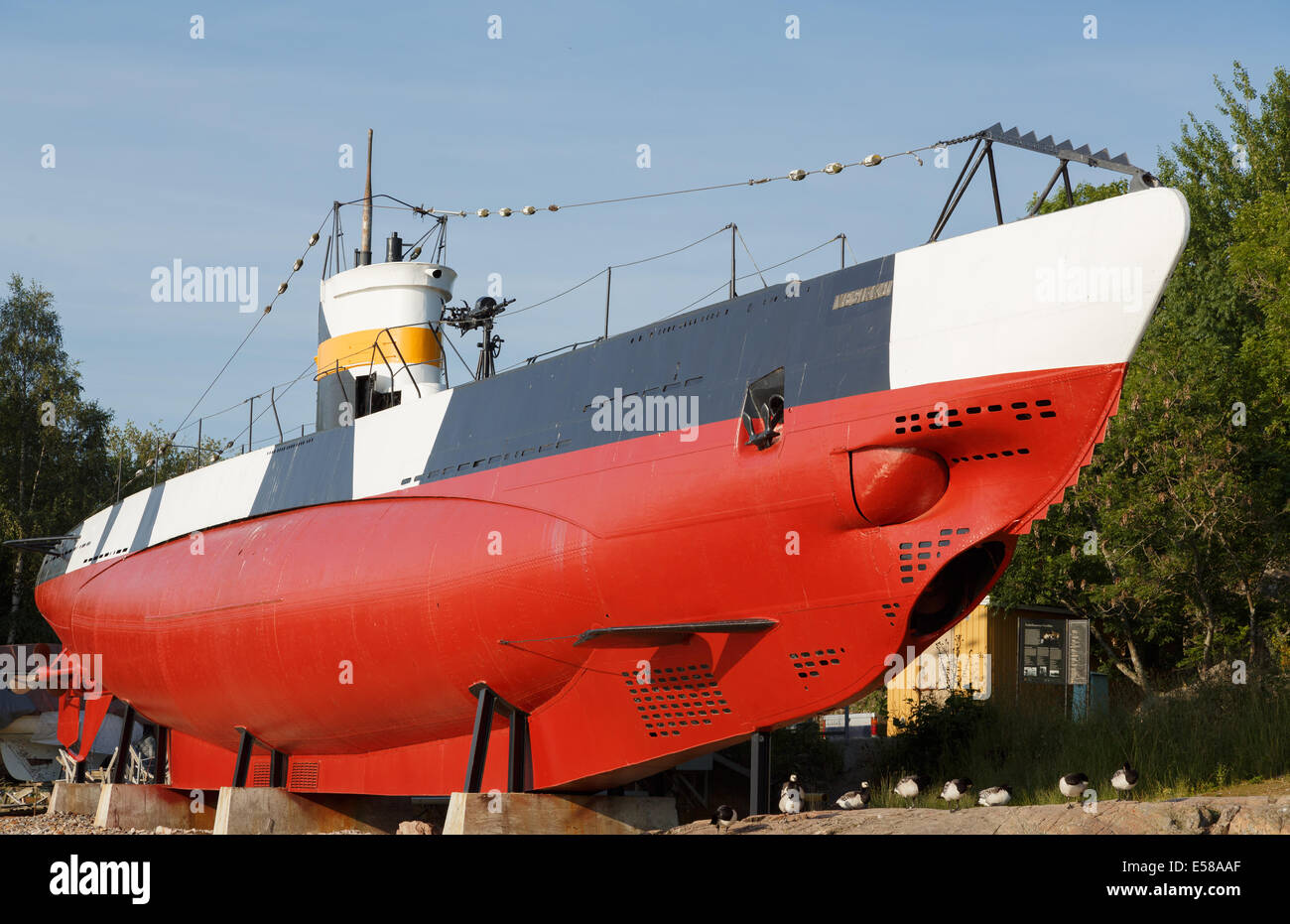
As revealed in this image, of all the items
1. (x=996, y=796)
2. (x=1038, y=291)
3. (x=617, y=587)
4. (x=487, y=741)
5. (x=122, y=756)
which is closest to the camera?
(x=1038, y=291)

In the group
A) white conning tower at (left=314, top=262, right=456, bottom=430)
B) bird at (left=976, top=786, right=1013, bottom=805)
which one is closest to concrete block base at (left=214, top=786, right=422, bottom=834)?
white conning tower at (left=314, top=262, right=456, bottom=430)

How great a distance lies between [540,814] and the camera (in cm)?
1497

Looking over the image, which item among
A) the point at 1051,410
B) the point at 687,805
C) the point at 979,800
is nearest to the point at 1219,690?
the point at 979,800

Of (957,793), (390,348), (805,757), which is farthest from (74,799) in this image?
(957,793)

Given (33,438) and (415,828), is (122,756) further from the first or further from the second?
A: (33,438)

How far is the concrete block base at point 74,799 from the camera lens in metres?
26.0

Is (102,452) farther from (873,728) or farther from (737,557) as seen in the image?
(737,557)

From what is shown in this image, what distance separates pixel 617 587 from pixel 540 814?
10.1 ft

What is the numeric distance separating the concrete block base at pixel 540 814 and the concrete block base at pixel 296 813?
5.62 m

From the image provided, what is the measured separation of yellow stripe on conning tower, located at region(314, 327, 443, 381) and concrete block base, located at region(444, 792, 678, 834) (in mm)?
9058

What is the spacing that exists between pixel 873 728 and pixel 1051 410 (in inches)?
705

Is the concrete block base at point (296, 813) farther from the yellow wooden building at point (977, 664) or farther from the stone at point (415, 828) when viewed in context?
the yellow wooden building at point (977, 664)

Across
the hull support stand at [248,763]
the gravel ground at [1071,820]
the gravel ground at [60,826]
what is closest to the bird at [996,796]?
the gravel ground at [1071,820]

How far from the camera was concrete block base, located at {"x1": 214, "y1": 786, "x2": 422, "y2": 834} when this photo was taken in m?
19.1
